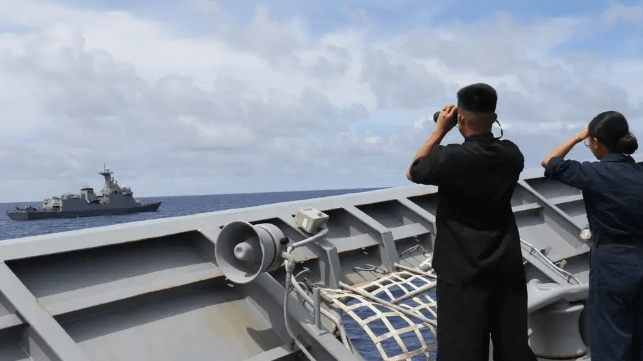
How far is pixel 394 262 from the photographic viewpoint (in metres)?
5.64

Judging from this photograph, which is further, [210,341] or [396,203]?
[396,203]

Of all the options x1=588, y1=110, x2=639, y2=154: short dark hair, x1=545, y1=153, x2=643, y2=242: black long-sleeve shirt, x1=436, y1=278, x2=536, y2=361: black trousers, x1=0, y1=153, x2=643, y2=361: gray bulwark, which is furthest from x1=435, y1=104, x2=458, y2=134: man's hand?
x1=0, y1=153, x2=643, y2=361: gray bulwark

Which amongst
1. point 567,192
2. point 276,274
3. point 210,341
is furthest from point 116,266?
Answer: point 567,192

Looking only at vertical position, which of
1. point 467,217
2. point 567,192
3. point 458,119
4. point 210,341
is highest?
point 458,119

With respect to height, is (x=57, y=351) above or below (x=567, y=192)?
above

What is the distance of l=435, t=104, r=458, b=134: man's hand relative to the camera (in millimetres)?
2961

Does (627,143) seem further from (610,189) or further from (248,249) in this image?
(248,249)

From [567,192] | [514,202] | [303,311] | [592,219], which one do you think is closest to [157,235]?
[303,311]

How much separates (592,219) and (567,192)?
235 inches

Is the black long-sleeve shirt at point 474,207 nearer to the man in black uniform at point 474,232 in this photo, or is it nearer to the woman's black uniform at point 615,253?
the man in black uniform at point 474,232

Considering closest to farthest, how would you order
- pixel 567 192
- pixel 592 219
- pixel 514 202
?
pixel 592 219, pixel 514 202, pixel 567 192

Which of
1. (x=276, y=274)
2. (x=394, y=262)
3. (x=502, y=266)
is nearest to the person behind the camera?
(x=502, y=266)

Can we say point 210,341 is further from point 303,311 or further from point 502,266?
point 502,266

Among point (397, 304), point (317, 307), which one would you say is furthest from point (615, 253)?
point (317, 307)
